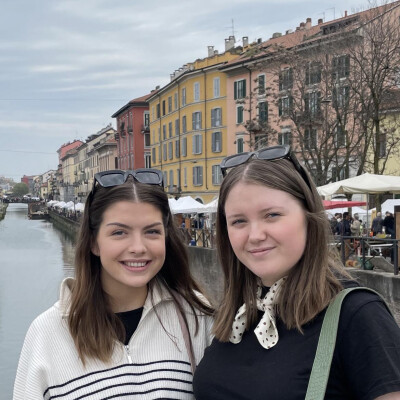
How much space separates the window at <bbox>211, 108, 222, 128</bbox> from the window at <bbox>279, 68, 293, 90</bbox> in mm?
20752

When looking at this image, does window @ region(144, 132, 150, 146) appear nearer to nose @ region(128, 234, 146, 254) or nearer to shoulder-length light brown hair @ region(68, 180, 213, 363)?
shoulder-length light brown hair @ region(68, 180, 213, 363)

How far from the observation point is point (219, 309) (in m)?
2.16

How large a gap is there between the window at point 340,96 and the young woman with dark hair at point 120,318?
15854mm

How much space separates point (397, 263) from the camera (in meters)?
9.75

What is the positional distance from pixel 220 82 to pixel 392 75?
24.2 meters

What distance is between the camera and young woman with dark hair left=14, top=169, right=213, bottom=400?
2.15 meters

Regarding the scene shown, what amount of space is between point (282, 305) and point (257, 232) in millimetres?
252

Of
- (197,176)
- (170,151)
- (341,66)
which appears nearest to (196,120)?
(197,176)

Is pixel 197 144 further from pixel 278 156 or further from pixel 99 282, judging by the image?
pixel 278 156

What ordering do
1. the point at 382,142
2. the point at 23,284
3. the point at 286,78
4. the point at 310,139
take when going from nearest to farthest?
the point at 382,142 < the point at 310,139 < the point at 286,78 < the point at 23,284

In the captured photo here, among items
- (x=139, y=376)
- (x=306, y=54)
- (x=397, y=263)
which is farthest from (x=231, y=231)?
(x=306, y=54)

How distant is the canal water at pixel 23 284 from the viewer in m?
13.8

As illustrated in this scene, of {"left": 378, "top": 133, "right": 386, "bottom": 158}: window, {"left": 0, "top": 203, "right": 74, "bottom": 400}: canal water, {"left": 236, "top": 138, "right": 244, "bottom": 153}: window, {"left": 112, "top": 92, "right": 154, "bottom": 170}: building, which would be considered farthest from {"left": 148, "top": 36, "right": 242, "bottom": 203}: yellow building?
{"left": 378, "top": 133, "right": 386, "bottom": 158}: window

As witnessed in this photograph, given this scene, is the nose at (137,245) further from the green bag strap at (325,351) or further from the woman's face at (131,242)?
the green bag strap at (325,351)
